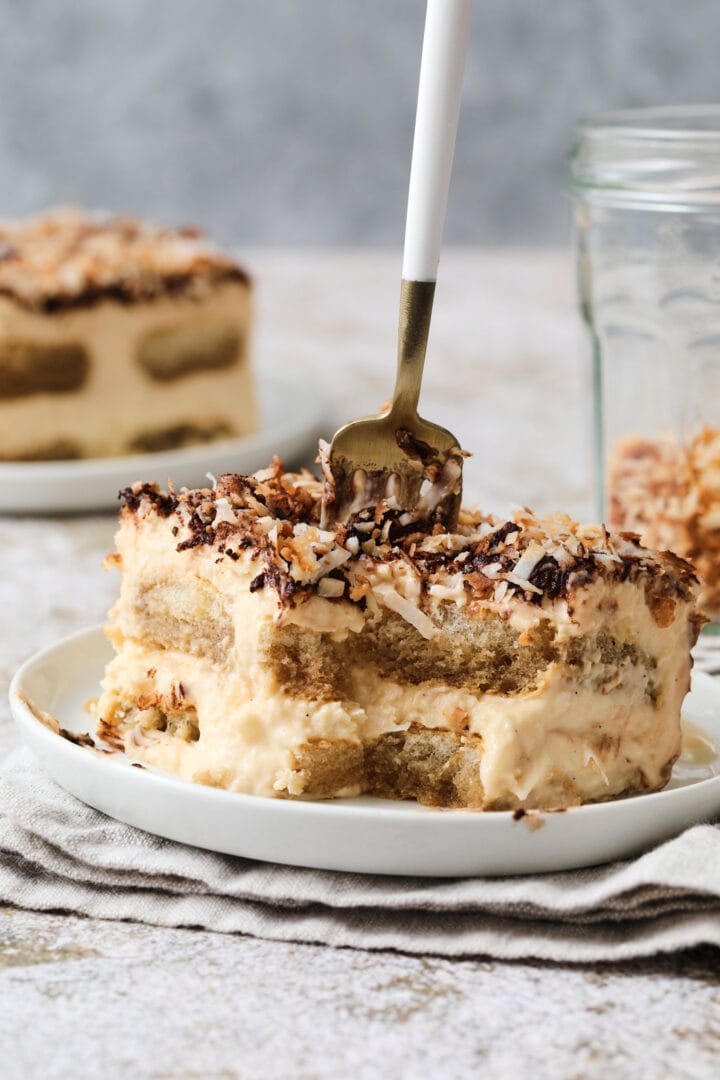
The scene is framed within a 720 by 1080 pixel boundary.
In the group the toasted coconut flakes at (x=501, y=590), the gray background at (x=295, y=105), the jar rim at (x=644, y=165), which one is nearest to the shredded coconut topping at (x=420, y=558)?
the toasted coconut flakes at (x=501, y=590)

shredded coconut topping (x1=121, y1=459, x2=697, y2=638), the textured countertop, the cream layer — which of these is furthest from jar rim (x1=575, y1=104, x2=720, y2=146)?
the textured countertop

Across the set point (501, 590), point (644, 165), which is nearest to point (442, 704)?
point (501, 590)

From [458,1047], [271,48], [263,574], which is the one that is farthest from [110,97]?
[458,1047]

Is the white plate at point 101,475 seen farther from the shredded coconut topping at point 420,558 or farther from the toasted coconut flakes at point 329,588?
the toasted coconut flakes at point 329,588

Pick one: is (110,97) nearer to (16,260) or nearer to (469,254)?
(469,254)

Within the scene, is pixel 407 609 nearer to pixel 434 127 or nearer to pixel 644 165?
pixel 434 127

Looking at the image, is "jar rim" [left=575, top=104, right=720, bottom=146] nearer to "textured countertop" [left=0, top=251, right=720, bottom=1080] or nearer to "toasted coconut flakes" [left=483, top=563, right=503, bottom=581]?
"toasted coconut flakes" [left=483, top=563, right=503, bottom=581]
